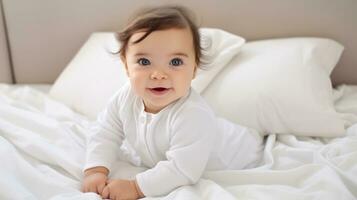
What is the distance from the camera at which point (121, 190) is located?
90cm

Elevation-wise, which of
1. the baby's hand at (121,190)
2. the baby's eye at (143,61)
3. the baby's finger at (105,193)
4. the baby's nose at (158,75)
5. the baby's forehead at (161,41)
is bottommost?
the baby's finger at (105,193)

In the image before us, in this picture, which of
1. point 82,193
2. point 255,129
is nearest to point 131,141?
point 82,193

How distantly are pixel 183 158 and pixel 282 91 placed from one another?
1.47ft

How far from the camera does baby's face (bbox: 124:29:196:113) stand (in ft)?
2.86

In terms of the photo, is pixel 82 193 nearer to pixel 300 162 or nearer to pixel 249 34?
pixel 300 162

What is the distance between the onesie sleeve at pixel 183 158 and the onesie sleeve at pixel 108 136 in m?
0.15

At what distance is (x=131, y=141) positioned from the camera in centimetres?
102

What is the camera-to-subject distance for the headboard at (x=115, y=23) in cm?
144

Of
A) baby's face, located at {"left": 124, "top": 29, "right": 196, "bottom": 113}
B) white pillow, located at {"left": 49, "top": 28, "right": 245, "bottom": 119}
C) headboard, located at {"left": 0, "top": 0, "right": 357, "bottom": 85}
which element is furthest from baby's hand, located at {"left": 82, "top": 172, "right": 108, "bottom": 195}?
headboard, located at {"left": 0, "top": 0, "right": 357, "bottom": 85}

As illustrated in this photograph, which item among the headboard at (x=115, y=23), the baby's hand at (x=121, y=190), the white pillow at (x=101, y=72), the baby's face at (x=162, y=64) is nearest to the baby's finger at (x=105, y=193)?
the baby's hand at (x=121, y=190)

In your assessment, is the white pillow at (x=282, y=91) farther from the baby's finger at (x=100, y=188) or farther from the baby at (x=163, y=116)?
the baby's finger at (x=100, y=188)

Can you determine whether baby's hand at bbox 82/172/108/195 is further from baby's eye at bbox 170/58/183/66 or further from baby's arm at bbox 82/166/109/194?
baby's eye at bbox 170/58/183/66

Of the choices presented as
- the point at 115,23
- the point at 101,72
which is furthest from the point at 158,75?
the point at 115,23

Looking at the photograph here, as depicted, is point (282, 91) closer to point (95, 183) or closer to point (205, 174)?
point (205, 174)
